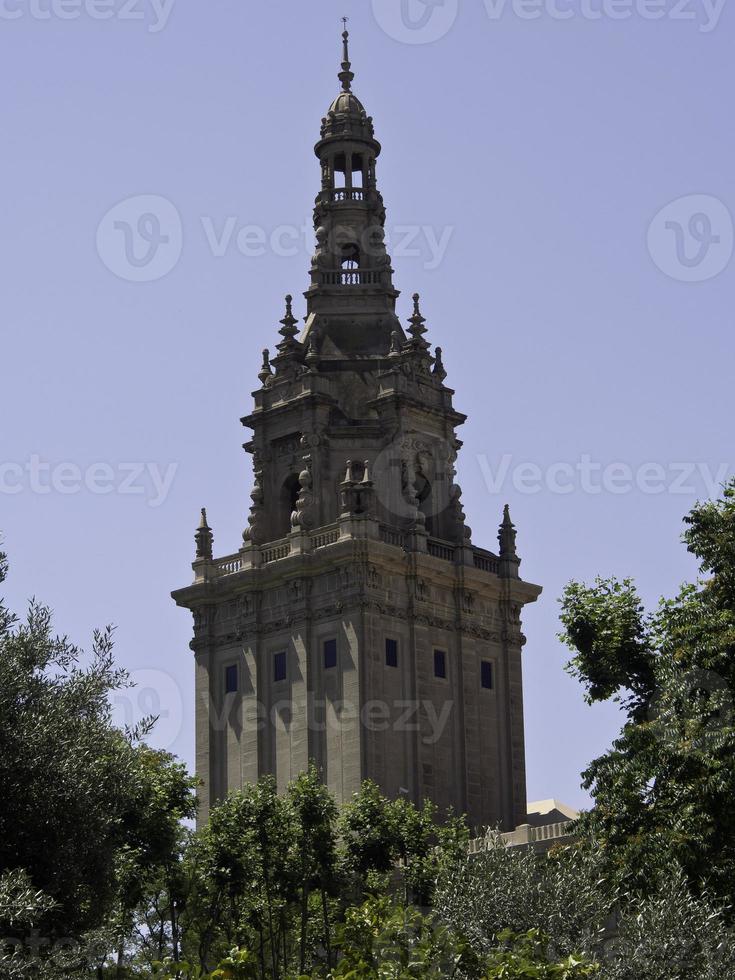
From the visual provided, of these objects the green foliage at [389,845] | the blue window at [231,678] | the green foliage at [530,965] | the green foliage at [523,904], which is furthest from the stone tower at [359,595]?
the green foliage at [530,965]

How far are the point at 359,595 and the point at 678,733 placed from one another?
3520 centimetres

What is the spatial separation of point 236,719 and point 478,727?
35.6 ft

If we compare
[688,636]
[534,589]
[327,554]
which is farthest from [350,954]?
[534,589]

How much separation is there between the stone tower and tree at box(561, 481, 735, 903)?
88.1 feet

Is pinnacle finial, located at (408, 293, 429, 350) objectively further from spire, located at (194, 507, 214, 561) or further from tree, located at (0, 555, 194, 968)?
tree, located at (0, 555, 194, 968)

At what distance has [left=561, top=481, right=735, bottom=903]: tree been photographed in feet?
167

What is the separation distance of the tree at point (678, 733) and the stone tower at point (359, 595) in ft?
88.1

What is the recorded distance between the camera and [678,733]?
52.7 metres

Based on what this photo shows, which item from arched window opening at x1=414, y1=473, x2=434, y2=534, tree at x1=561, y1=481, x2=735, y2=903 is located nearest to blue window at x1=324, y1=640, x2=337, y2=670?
arched window opening at x1=414, y1=473, x2=434, y2=534

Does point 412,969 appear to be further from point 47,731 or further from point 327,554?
point 327,554

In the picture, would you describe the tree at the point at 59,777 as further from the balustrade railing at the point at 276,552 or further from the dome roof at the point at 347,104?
the dome roof at the point at 347,104

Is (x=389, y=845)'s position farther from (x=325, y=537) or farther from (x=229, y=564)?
(x=229, y=564)

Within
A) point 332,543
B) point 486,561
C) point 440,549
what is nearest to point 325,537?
point 332,543

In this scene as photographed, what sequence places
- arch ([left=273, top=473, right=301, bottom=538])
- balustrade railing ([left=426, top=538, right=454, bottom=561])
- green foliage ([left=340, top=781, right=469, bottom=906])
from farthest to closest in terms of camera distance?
arch ([left=273, top=473, right=301, bottom=538]) < balustrade railing ([left=426, top=538, right=454, bottom=561]) < green foliage ([left=340, top=781, right=469, bottom=906])
